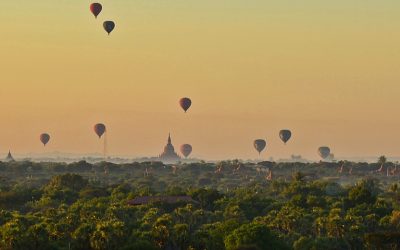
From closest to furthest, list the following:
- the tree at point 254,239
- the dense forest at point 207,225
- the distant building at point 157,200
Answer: the dense forest at point 207,225
the tree at point 254,239
the distant building at point 157,200

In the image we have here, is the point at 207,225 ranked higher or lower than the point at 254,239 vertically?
higher

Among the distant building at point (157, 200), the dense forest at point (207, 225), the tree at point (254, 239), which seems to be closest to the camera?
the dense forest at point (207, 225)

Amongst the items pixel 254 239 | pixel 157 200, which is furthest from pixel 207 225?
pixel 157 200

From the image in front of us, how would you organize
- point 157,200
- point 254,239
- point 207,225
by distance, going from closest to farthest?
point 254,239, point 207,225, point 157,200

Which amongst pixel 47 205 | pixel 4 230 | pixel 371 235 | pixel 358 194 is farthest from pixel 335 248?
pixel 47 205

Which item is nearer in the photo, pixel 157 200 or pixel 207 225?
pixel 207 225

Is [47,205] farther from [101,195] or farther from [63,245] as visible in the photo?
[63,245]

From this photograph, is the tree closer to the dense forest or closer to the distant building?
the dense forest

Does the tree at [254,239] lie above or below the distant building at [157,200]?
below

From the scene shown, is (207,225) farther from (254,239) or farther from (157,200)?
(157,200)

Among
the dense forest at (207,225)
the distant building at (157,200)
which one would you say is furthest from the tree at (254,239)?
the distant building at (157,200)

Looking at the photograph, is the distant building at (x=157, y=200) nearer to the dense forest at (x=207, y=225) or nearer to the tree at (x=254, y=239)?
the dense forest at (x=207, y=225)
